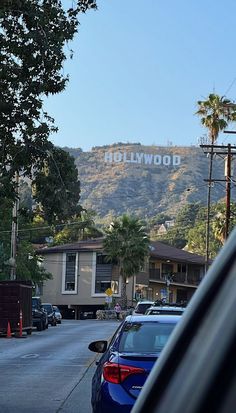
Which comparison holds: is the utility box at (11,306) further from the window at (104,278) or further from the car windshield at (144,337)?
the window at (104,278)

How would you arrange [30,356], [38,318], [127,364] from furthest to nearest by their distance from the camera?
1. [38,318]
2. [30,356]
3. [127,364]

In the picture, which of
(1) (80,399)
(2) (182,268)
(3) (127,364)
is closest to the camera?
(3) (127,364)

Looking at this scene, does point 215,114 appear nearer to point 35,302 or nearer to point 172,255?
point 35,302

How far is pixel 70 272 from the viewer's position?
250 feet

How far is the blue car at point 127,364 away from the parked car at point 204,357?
234 inches

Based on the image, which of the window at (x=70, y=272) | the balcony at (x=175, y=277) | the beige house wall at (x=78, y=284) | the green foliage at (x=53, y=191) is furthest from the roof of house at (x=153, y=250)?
the green foliage at (x=53, y=191)

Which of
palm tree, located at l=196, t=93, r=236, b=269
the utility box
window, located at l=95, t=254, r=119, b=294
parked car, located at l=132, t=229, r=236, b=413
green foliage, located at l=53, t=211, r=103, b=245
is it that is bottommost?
the utility box

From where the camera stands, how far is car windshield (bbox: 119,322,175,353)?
302 inches

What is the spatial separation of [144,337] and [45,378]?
7.42 m

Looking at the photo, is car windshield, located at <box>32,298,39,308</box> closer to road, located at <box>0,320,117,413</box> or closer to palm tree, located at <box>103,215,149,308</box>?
road, located at <box>0,320,117,413</box>

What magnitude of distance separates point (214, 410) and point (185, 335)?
18 cm

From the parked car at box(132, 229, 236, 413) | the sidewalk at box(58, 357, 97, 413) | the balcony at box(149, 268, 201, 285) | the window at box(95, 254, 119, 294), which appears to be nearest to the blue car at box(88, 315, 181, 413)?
the sidewalk at box(58, 357, 97, 413)

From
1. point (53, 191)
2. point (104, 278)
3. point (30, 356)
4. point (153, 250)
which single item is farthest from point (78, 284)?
point (53, 191)

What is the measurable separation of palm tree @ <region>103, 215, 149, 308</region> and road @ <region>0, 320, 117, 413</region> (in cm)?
3578
